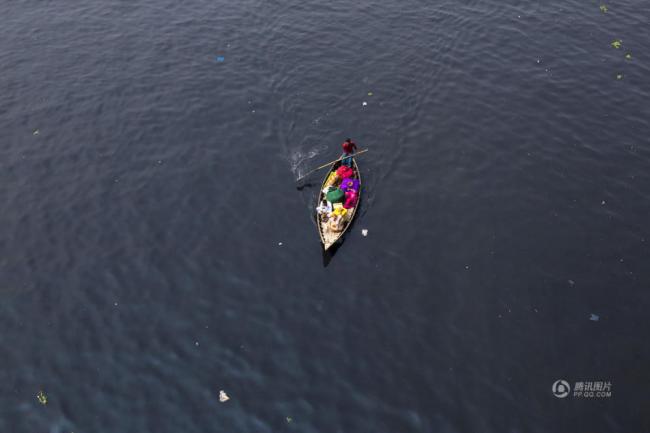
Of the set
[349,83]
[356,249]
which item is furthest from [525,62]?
[356,249]

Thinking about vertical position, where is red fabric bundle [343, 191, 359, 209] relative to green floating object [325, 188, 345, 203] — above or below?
below

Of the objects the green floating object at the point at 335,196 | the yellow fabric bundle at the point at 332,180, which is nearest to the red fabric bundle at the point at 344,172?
the yellow fabric bundle at the point at 332,180

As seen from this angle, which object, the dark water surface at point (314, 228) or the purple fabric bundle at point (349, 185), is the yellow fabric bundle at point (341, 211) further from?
the purple fabric bundle at point (349, 185)

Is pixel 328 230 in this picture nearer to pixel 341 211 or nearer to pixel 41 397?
pixel 341 211

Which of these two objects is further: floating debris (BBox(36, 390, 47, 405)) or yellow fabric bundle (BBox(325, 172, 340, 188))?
yellow fabric bundle (BBox(325, 172, 340, 188))

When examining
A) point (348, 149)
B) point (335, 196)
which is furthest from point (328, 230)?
point (348, 149)

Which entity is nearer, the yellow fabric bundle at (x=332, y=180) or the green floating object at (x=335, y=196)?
the green floating object at (x=335, y=196)

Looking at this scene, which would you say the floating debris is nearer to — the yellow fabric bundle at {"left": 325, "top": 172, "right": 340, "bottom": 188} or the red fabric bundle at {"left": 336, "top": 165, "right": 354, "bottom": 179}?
the yellow fabric bundle at {"left": 325, "top": 172, "right": 340, "bottom": 188}

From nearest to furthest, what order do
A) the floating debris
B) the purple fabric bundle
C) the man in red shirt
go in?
the floating debris, the purple fabric bundle, the man in red shirt

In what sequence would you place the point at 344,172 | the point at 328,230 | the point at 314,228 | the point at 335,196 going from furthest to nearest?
the point at 344,172 → the point at 314,228 → the point at 335,196 → the point at 328,230

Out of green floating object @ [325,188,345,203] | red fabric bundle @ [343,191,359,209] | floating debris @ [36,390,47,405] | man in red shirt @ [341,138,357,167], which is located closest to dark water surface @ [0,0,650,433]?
floating debris @ [36,390,47,405]
